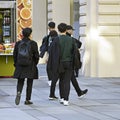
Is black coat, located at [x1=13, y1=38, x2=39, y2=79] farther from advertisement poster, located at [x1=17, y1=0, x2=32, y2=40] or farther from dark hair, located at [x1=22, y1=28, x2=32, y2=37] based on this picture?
advertisement poster, located at [x1=17, y1=0, x2=32, y2=40]

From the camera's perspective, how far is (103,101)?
45.2ft

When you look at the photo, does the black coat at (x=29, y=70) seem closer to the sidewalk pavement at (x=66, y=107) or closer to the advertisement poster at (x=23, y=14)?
the sidewalk pavement at (x=66, y=107)

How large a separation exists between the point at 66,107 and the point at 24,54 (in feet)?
5.09

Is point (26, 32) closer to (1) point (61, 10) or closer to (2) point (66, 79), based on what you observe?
(2) point (66, 79)

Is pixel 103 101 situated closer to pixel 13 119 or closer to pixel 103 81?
pixel 13 119

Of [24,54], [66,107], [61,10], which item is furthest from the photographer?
[61,10]

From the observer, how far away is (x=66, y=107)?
41.3 ft

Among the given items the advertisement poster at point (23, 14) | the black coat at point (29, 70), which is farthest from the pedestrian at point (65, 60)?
the advertisement poster at point (23, 14)

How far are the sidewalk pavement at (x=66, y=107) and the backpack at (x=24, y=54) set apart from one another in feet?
3.33

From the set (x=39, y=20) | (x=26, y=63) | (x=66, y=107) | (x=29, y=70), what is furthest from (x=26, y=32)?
(x=39, y=20)

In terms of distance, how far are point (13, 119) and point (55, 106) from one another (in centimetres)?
218

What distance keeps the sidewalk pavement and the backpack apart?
39.9 inches

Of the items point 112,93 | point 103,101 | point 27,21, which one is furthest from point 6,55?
point 103,101

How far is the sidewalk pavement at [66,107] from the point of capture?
1119 centimetres
